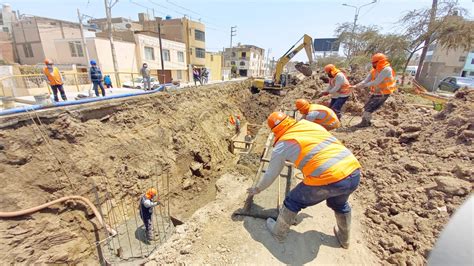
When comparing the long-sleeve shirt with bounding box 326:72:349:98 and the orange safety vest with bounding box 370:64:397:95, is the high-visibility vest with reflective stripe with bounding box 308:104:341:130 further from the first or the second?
the orange safety vest with bounding box 370:64:397:95

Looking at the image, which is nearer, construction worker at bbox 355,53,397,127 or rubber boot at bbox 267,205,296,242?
rubber boot at bbox 267,205,296,242

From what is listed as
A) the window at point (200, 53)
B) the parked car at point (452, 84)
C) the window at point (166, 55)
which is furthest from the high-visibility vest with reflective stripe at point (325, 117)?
the window at point (200, 53)

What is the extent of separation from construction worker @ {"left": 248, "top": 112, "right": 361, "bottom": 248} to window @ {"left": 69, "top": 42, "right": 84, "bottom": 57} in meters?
22.2

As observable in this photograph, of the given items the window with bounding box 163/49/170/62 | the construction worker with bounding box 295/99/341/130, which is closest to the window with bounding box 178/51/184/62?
the window with bounding box 163/49/170/62

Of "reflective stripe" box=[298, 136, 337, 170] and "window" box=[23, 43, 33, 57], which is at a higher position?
"window" box=[23, 43, 33, 57]

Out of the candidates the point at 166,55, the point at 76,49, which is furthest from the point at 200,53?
the point at 76,49

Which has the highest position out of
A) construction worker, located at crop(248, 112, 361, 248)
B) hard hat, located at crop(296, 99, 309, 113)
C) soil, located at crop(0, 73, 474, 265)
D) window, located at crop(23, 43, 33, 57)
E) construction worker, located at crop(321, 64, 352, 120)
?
window, located at crop(23, 43, 33, 57)

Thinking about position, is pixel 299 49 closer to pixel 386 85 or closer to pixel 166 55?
pixel 386 85

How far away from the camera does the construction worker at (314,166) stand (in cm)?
216

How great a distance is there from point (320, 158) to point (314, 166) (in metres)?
0.10

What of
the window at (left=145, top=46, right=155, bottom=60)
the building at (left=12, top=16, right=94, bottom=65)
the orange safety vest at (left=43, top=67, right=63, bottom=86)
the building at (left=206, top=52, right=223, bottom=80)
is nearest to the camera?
the orange safety vest at (left=43, top=67, right=63, bottom=86)

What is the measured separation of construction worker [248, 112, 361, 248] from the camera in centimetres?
216

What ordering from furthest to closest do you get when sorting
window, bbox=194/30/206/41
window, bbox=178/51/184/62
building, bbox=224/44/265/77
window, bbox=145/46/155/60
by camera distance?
building, bbox=224/44/265/77
window, bbox=194/30/206/41
window, bbox=178/51/184/62
window, bbox=145/46/155/60

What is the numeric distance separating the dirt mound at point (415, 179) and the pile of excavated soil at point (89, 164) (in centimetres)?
482
